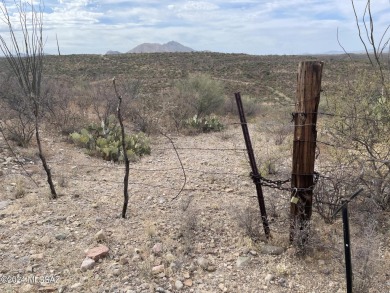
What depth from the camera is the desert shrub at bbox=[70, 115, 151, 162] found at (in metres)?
8.72

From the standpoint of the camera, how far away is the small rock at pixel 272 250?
4211 mm

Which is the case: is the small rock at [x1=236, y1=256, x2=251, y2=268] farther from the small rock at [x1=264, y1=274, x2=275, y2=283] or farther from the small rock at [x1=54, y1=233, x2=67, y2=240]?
the small rock at [x1=54, y1=233, x2=67, y2=240]

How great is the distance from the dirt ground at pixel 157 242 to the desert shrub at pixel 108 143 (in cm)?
162

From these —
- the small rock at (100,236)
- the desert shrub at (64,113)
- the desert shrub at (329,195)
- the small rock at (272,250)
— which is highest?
the desert shrub at (64,113)

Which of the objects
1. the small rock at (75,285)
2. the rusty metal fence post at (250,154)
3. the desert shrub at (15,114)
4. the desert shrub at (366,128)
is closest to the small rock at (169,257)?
the small rock at (75,285)

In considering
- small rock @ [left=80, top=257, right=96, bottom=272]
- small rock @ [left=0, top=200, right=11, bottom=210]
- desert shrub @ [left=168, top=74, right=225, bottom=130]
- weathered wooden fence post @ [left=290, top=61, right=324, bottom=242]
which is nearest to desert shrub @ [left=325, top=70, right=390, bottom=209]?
weathered wooden fence post @ [left=290, top=61, right=324, bottom=242]

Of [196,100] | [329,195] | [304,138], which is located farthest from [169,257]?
[196,100]

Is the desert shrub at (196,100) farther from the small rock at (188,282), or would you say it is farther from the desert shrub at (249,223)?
the small rock at (188,282)

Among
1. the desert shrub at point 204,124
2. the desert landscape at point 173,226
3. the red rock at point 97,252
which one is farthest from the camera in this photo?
the desert shrub at point 204,124

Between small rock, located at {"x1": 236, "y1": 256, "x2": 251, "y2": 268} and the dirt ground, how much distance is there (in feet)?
0.04

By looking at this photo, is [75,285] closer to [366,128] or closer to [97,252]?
[97,252]

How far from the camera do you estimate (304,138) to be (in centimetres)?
375

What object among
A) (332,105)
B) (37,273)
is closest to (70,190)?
(37,273)

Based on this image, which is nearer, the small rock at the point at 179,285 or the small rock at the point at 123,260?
the small rock at the point at 179,285
